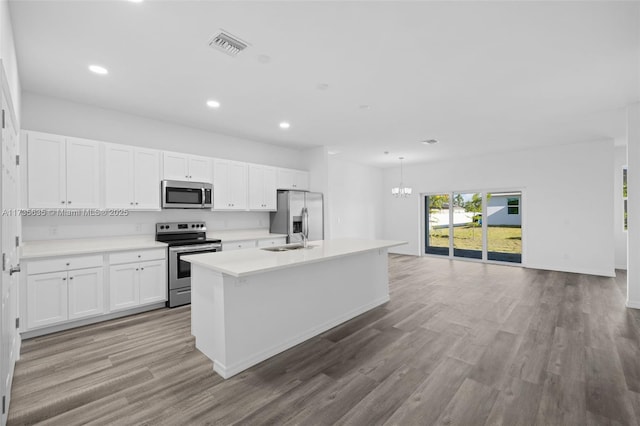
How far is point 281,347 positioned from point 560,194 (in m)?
7.09

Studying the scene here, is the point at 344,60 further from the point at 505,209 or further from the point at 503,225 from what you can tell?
the point at 503,225

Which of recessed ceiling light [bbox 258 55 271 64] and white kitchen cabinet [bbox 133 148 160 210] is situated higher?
recessed ceiling light [bbox 258 55 271 64]

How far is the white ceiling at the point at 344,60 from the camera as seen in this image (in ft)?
7.13

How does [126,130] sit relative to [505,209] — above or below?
above

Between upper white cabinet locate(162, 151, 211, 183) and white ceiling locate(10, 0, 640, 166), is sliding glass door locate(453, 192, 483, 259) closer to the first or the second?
A: white ceiling locate(10, 0, 640, 166)

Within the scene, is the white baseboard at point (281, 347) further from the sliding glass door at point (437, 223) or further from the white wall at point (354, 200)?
the sliding glass door at point (437, 223)

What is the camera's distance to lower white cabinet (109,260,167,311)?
3600 millimetres

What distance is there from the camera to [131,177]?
4000mm

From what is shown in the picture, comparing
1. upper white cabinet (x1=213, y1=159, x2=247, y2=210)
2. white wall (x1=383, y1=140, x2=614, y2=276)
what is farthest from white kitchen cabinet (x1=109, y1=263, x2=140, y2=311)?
white wall (x1=383, y1=140, x2=614, y2=276)

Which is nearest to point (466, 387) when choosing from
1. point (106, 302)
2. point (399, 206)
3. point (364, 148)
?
point (106, 302)

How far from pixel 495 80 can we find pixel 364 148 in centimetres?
350

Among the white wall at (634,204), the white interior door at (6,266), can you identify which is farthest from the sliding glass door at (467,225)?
the white interior door at (6,266)

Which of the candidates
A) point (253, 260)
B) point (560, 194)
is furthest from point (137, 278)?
point (560, 194)

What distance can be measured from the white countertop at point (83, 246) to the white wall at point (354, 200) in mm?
4641
